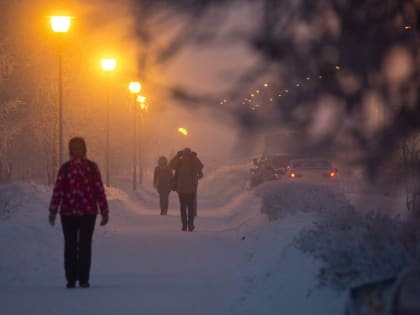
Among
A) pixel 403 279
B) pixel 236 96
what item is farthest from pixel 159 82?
pixel 403 279

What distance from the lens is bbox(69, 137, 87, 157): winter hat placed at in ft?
40.5

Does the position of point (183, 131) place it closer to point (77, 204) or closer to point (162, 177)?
point (77, 204)

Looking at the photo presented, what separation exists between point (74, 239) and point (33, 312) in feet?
6.62

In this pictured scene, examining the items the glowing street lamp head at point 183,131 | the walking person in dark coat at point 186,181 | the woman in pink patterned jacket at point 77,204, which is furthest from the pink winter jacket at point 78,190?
the walking person in dark coat at point 186,181

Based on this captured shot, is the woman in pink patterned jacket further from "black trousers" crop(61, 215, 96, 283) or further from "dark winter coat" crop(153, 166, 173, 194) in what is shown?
"dark winter coat" crop(153, 166, 173, 194)

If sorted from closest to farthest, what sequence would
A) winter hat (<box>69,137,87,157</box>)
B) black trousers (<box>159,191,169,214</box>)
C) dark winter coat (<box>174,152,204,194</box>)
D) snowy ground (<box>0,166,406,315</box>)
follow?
snowy ground (<box>0,166,406,315</box>) → winter hat (<box>69,137,87,157</box>) → dark winter coat (<box>174,152,204,194</box>) → black trousers (<box>159,191,169,214</box>)

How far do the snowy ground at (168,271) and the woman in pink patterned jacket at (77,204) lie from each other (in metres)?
0.36

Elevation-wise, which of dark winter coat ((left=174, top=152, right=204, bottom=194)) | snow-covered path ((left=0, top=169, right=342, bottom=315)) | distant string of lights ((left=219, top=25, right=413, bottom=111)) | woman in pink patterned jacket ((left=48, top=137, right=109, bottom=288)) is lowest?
snow-covered path ((left=0, top=169, right=342, bottom=315))

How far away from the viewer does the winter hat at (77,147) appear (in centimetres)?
1234

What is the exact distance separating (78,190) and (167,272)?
2.71 metres

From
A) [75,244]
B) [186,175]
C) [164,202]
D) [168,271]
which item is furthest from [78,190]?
[164,202]

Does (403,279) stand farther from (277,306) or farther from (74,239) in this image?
(74,239)

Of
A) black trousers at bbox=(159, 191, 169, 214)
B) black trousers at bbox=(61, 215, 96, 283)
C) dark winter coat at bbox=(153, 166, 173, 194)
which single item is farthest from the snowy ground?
black trousers at bbox=(159, 191, 169, 214)

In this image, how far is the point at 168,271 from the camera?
14.8 meters
